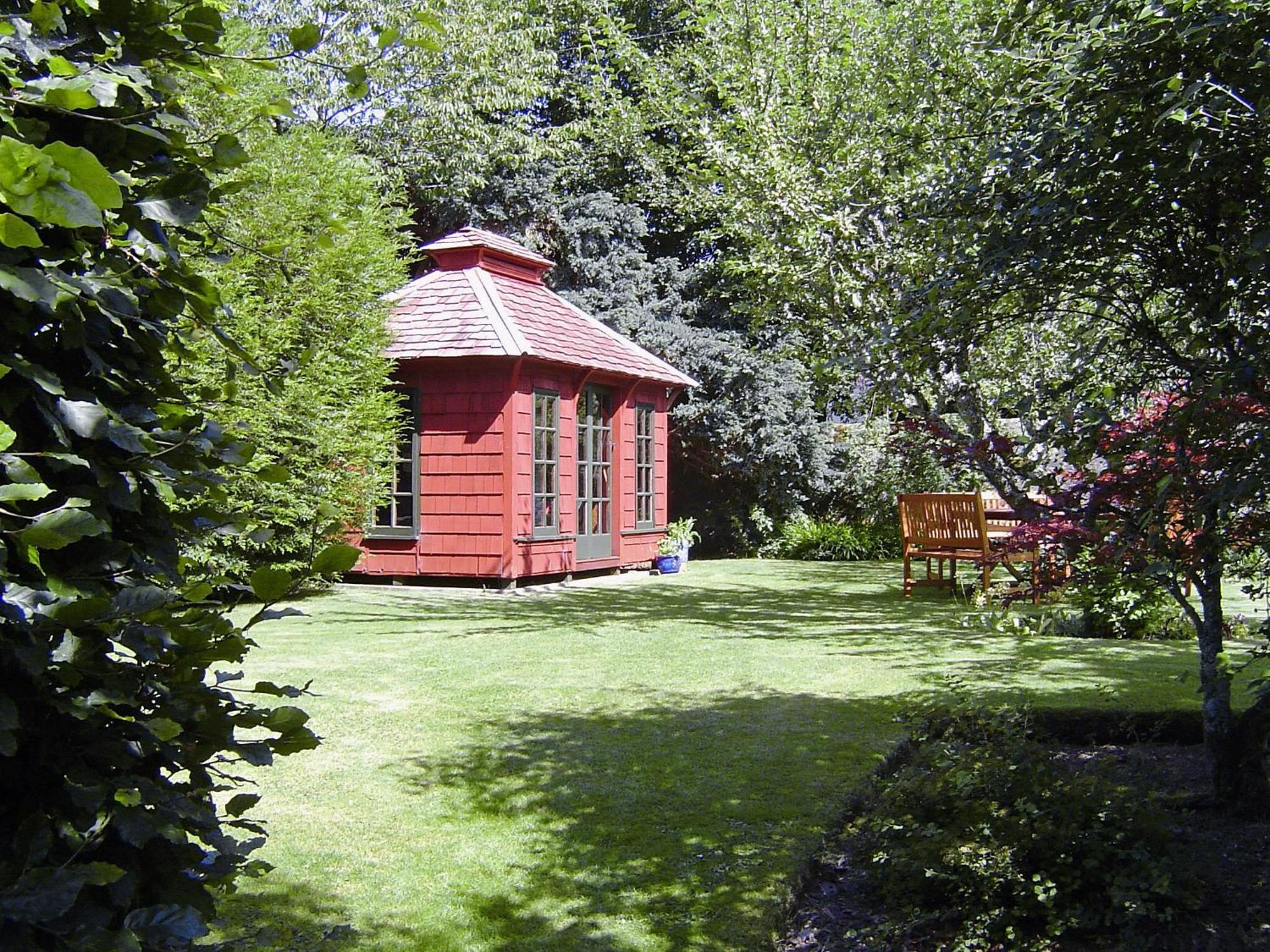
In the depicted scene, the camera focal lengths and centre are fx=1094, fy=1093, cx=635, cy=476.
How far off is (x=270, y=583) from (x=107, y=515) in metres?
0.26

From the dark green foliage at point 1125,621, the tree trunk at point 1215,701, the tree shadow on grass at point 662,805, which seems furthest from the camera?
the dark green foliage at point 1125,621

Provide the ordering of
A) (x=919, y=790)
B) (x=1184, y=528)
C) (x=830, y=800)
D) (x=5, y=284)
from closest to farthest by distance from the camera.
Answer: (x=5, y=284) < (x=1184, y=528) < (x=919, y=790) < (x=830, y=800)

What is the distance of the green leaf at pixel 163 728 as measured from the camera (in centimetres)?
143

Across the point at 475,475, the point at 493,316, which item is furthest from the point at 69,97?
the point at 493,316

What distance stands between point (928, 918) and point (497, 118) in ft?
71.8

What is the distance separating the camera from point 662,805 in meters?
4.76

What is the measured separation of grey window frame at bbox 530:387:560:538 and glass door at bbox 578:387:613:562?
0.73 metres

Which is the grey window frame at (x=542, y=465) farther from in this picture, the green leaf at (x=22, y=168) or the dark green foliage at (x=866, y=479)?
the green leaf at (x=22, y=168)

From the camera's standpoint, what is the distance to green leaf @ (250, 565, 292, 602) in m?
1.50

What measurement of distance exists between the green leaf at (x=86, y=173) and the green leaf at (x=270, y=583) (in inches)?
21.1

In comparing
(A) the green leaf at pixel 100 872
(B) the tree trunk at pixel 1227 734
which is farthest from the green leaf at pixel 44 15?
(B) the tree trunk at pixel 1227 734

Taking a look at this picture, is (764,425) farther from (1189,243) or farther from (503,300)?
(1189,243)

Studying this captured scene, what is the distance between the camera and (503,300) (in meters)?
14.5

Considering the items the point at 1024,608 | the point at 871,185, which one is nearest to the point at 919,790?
the point at 871,185
